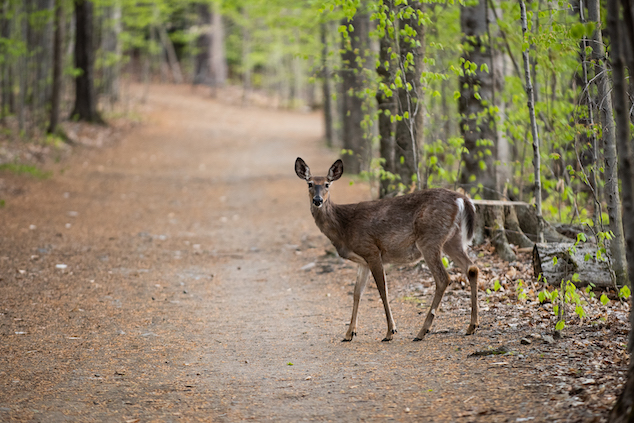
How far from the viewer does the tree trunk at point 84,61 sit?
89.0 feet

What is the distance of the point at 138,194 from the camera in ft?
59.1

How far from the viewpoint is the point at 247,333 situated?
7.49 m

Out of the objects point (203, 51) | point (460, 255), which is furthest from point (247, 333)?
point (203, 51)

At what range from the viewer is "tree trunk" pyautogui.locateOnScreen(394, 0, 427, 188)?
31.6 ft

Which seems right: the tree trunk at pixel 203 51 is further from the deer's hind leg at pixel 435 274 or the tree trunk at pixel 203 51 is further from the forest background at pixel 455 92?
the deer's hind leg at pixel 435 274

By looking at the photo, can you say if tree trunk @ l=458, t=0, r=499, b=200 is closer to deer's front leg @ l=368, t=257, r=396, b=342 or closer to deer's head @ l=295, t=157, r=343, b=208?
deer's head @ l=295, t=157, r=343, b=208

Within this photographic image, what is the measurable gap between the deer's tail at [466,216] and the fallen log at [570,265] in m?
1.09

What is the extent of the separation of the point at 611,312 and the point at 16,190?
15008mm

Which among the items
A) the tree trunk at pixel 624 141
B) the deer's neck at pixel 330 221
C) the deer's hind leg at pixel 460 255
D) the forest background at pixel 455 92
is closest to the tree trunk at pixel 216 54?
the forest background at pixel 455 92

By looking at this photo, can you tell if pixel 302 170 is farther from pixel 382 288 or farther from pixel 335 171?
pixel 382 288

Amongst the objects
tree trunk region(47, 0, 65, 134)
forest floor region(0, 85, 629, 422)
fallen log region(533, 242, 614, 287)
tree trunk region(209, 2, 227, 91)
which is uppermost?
tree trunk region(209, 2, 227, 91)

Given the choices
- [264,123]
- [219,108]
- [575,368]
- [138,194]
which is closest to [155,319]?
[575,368]

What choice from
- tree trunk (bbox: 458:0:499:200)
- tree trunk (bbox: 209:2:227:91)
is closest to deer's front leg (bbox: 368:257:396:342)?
tree trunk (bbox: 458:0:499:200)

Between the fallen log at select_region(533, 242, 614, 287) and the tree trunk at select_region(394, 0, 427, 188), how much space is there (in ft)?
7.76
